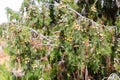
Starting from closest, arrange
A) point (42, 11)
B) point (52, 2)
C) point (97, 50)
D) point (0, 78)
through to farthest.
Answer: point (97, 50)
point (42, 11)
point (52, 2)
point (0, 78)

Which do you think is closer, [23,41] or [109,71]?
[23,41]

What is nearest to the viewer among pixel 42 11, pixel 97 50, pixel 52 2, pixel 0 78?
pixel 97 50

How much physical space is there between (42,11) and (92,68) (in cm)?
99

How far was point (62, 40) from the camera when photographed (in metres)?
4.48

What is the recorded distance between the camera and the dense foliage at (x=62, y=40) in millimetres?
4230

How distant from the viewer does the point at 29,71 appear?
484cm

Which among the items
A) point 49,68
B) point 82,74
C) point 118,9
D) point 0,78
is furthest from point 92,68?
point 0,78

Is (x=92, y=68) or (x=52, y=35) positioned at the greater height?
(x=52, y=35)

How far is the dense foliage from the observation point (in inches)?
167

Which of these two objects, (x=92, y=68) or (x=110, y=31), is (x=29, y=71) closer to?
(x=92, y=68)

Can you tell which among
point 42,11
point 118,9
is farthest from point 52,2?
point 118,9

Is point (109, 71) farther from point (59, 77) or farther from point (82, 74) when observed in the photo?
point (59, 77)

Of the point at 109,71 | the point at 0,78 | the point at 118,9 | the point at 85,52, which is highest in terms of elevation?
the point at 118,9

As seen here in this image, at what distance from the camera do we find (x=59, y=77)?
16.8 ft
